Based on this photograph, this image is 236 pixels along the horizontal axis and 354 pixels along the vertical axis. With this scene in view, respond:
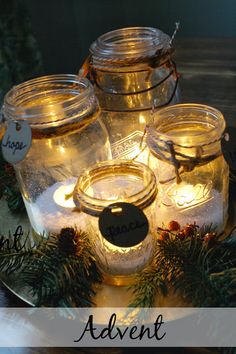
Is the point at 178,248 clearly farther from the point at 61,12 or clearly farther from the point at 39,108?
the point at 61,12

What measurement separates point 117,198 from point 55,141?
167mm

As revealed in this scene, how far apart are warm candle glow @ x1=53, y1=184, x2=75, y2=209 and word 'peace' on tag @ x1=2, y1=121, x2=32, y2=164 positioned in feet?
0.33

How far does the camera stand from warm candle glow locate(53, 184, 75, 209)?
683mm

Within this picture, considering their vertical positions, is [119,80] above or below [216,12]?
above

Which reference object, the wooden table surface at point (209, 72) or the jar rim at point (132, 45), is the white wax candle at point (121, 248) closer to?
the jar rim at point (132, 45)

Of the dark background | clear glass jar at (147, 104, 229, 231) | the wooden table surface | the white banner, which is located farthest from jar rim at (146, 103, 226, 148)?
the dark background

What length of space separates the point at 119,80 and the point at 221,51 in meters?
0.75

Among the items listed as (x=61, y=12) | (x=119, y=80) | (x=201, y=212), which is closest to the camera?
(x=201, y=212)

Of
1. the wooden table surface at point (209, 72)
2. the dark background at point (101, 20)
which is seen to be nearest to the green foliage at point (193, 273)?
the wooden table surface at point (209, 72)

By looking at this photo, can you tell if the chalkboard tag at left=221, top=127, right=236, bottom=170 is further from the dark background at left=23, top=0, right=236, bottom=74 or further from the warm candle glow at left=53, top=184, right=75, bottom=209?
the dark background at left=23, top=0, right=236, bottom=74

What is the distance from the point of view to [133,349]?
556 mm

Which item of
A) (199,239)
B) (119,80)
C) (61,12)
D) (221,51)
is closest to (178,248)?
(199,239)

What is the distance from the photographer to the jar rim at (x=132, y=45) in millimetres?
723

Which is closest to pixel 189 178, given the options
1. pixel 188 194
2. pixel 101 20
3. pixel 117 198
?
pixel 188 194
